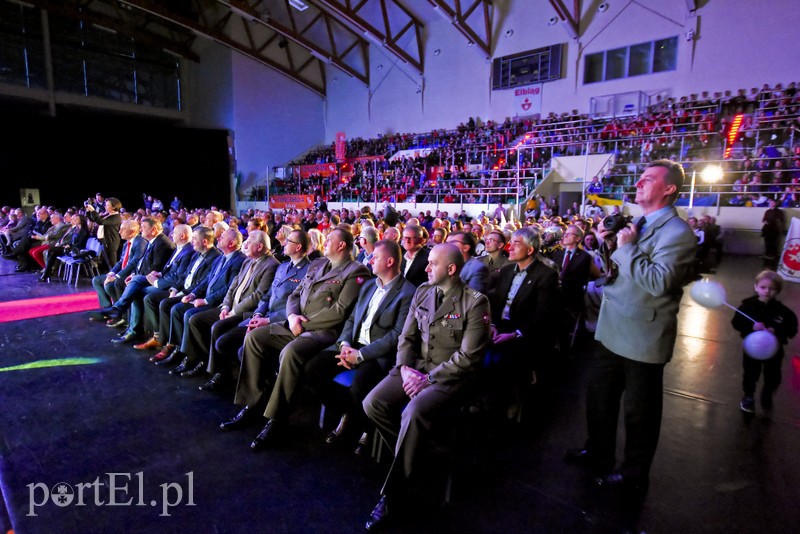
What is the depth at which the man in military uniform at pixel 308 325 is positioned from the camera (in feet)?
9.17

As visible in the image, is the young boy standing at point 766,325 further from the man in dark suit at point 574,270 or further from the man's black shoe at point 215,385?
the man's black shoe at point 215,385

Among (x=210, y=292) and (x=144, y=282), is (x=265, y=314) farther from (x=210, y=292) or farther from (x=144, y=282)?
(x=144, y=282)

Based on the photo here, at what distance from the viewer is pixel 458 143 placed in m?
16.7

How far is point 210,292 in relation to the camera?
12.9 feet

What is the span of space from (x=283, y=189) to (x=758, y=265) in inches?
685

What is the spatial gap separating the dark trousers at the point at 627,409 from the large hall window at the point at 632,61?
15.0 metres

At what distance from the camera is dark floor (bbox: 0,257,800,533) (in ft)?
6.57

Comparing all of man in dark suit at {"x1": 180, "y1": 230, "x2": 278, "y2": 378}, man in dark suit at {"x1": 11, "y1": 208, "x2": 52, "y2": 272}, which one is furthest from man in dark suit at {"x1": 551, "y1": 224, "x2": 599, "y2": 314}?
man in dark suit at {"x1": 11, "y1": 208, "x2": 52, "y2": 272}

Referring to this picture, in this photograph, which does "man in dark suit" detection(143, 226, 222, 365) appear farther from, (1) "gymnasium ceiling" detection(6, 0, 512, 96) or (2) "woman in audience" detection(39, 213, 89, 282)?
(1) "gymnasium ceiling" detection(6, 0, 512, 96)

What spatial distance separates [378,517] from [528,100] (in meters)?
17.2

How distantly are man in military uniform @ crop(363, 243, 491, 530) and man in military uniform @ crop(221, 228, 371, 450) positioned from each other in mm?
659

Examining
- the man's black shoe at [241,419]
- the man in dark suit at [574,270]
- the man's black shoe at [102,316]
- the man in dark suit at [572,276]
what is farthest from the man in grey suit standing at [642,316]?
the man's black shoe at [102,316]

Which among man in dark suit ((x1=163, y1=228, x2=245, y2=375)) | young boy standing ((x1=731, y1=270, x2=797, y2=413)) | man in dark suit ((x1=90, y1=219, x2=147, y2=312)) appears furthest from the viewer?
man in dark suit ((x1=90, y1=219, x2=147, y2=312))
